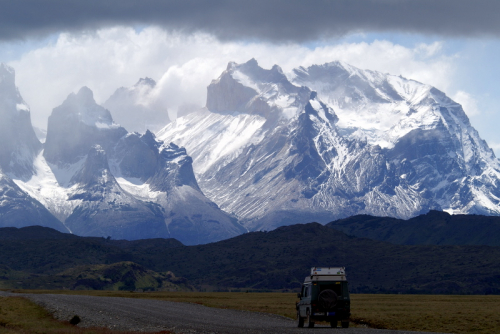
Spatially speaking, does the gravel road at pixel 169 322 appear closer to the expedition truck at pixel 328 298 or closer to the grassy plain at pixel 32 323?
the expedition truck at pixel 328 298

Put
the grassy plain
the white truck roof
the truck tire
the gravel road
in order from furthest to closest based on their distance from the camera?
the white truck roof
the truck tire
the gravel road
the grassy plain

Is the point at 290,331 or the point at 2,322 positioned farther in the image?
the point at 2,322

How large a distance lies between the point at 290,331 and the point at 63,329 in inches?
879

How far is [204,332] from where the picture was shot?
69062 millimetres

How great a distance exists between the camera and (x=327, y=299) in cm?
7550

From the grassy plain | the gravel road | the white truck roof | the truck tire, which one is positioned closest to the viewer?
the grassy plain

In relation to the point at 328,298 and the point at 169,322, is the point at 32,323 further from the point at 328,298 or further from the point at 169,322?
the point at 328,298

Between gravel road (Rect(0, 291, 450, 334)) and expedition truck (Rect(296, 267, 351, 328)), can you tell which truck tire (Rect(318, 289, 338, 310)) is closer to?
expedition truck (Rect(296, 267, 351, 328))

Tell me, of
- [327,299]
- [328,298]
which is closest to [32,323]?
[327,299]

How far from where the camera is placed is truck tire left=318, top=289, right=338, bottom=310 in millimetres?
75438

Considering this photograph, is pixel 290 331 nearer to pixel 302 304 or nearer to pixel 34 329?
pixel 302 304

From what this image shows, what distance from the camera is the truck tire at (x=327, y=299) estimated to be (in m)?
75.4

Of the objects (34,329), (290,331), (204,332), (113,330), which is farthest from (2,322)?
(290,331)

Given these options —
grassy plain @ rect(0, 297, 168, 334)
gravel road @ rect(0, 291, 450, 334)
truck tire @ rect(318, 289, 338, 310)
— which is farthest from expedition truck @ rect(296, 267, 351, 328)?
grassy plain @ rect(0, 297, 168, 334)
